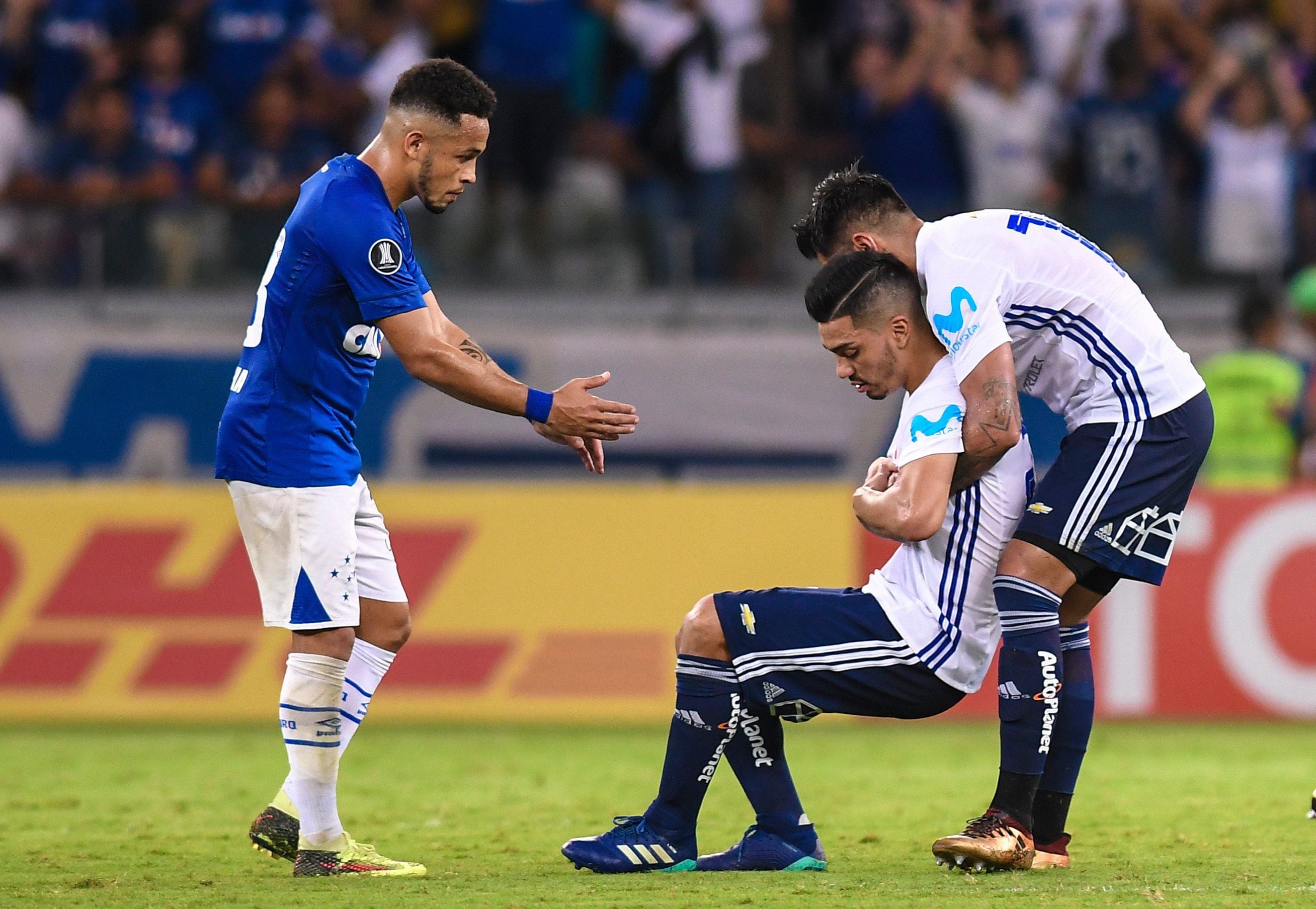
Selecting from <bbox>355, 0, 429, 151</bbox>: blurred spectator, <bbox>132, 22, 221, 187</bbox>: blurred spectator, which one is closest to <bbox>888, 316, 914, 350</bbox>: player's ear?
<bbox>355, 0, 429, 151</bbox>: blurred spectator

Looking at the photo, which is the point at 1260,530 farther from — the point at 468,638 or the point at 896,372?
the point at 896,372

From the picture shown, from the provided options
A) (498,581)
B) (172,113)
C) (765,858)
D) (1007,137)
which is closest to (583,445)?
(765,858)

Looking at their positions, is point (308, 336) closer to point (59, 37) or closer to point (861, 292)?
point (861, 292)

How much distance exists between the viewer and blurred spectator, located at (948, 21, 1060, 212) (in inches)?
476

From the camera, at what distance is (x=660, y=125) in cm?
1246

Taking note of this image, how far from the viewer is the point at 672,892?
4.86 meters

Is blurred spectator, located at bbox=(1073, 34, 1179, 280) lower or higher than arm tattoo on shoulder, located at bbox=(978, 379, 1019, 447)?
higher

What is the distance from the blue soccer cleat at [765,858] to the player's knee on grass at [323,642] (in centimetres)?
127

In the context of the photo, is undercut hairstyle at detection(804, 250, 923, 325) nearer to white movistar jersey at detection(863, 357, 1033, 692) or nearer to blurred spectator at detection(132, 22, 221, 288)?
white movistar jersey at detection(863, 357, 1033, 692)

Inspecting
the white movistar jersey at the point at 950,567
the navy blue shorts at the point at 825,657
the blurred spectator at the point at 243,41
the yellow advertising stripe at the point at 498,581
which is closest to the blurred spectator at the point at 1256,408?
the yellow advertising stripe at the point at 498,581

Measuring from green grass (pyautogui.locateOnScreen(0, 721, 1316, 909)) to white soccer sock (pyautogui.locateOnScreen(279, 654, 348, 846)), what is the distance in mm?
204

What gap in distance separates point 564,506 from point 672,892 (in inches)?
217

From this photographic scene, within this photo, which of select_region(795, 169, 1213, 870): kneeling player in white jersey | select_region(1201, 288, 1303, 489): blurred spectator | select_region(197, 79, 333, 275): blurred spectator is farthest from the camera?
select_region(197, 79, 333, 275): blurred spectator

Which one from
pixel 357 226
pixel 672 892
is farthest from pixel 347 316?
pixel 672 892
